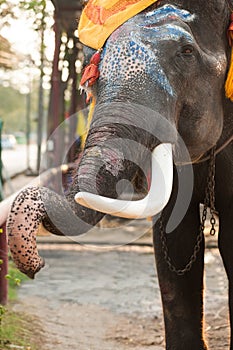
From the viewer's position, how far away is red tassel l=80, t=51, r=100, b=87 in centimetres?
287

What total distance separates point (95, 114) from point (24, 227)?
0.51 m

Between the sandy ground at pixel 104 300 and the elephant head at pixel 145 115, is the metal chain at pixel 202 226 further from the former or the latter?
the sandy ground at pixel 104 300

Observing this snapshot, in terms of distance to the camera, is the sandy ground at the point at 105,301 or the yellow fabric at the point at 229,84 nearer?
the yellow fabric at the point at 229,84

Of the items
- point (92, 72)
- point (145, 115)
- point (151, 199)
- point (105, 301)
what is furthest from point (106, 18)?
point (105, 301)

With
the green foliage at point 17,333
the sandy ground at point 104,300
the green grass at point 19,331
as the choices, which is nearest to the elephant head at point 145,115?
the sandy ground at point 104,300

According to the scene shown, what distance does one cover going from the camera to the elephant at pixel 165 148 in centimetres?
246

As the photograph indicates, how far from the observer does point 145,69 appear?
9.05ft

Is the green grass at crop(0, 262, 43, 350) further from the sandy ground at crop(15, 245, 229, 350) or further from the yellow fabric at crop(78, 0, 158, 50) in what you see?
the yellow fabric at crop(78, 0, 158, 50)

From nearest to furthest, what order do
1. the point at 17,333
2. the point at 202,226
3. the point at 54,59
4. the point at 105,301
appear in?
the point at 202,226
the point at 17,333
the point at 105,301
the point at 54,59

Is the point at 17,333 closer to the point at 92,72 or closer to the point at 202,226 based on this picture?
the point at 202,226

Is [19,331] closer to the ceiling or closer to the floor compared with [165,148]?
closer to the floor

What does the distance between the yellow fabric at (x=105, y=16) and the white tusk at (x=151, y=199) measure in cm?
54

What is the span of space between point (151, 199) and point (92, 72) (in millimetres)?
617

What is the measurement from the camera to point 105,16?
3010mm
